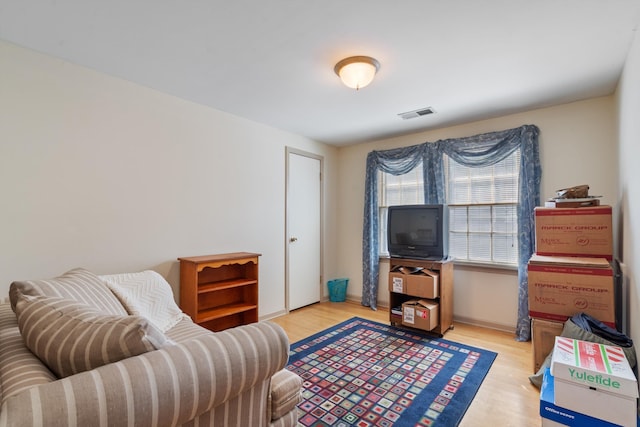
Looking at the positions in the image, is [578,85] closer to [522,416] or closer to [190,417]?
[522,416]

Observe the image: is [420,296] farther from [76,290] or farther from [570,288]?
[76,290]

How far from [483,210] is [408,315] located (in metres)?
1.53

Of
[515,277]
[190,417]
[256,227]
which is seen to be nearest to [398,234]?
[515,277]

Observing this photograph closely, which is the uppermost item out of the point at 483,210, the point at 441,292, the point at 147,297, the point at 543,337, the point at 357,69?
the point at 357,69

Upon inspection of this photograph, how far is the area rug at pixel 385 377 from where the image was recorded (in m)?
1.92

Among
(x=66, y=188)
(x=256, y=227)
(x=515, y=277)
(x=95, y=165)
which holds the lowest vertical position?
(x=515, y=277)

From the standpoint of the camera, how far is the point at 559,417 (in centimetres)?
164

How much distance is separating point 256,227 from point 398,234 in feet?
5.72

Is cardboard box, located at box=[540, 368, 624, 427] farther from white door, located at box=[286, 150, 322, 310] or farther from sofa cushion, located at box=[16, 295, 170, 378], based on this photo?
white door, located at box=[286, 150, 322, 310]

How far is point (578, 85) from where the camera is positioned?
2637 mm

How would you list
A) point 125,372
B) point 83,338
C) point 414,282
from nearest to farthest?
point 125,372 < point 83,338 < point 414,282

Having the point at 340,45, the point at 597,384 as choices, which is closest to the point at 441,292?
the point at 597,384

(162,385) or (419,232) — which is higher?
(419,232)

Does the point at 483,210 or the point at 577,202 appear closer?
the point at 577,202
